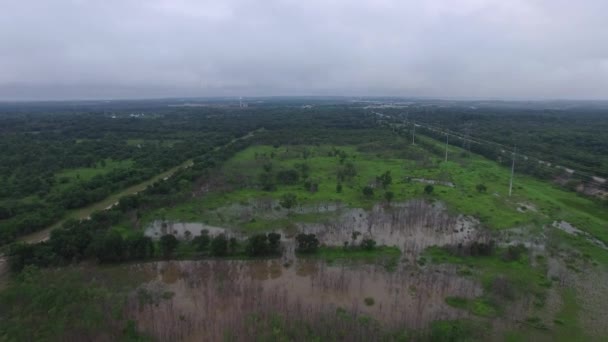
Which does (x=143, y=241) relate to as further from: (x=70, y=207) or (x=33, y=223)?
(x=70, y=207)

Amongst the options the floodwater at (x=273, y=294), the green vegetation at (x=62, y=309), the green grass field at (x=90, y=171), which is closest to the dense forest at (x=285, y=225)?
the green vegetation at (x=62, y=309)

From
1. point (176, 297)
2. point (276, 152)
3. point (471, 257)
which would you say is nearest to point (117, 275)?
point (176, 297)

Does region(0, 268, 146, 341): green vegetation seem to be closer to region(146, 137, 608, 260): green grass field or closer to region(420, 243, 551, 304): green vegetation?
region(146, 137, 608, 260): green grass field

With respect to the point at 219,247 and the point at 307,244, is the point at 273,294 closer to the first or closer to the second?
the point at 307,244

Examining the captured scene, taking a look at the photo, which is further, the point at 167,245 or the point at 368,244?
the point at 368,244

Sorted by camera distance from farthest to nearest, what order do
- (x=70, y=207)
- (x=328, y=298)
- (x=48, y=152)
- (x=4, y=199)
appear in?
1. (x=48, y=152)
2. (x=4, y=199)
3. (x=70, y=207)
4. (x=328, y=298)

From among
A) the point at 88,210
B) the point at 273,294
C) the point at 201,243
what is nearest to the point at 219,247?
the point at 201,243

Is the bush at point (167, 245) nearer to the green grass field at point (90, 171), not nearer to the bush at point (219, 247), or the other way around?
the bush at point (219, 247)

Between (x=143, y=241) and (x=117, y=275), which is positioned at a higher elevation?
(x=143, y=241)
